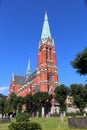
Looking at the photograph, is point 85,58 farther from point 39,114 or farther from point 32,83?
point 32,83

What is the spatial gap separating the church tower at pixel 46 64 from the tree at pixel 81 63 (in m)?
68.0

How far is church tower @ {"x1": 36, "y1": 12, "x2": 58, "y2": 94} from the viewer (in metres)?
119

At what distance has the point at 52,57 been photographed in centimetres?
12675

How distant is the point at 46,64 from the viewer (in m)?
122

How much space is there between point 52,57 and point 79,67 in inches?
3059

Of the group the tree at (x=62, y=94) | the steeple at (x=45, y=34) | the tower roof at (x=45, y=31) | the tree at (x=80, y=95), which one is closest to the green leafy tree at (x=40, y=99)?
the tree at (x=62, y=94)

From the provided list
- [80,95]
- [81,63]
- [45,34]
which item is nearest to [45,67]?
[45,34]

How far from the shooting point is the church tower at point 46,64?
11919 cm

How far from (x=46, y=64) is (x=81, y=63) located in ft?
244

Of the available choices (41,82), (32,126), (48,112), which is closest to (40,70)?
(41,82)

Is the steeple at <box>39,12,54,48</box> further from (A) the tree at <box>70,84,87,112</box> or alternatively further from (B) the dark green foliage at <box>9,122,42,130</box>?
(B) the dark green foliage at <box>9,122,42,130</box>

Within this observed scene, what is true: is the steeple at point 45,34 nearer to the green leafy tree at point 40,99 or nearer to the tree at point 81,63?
the green leafy tree at point 40,99

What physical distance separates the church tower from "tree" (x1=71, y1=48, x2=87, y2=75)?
6797cm

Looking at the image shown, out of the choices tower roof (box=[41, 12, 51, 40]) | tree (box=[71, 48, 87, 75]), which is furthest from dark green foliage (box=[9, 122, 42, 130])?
tower roof (box=[41, 12, 51, 40])
